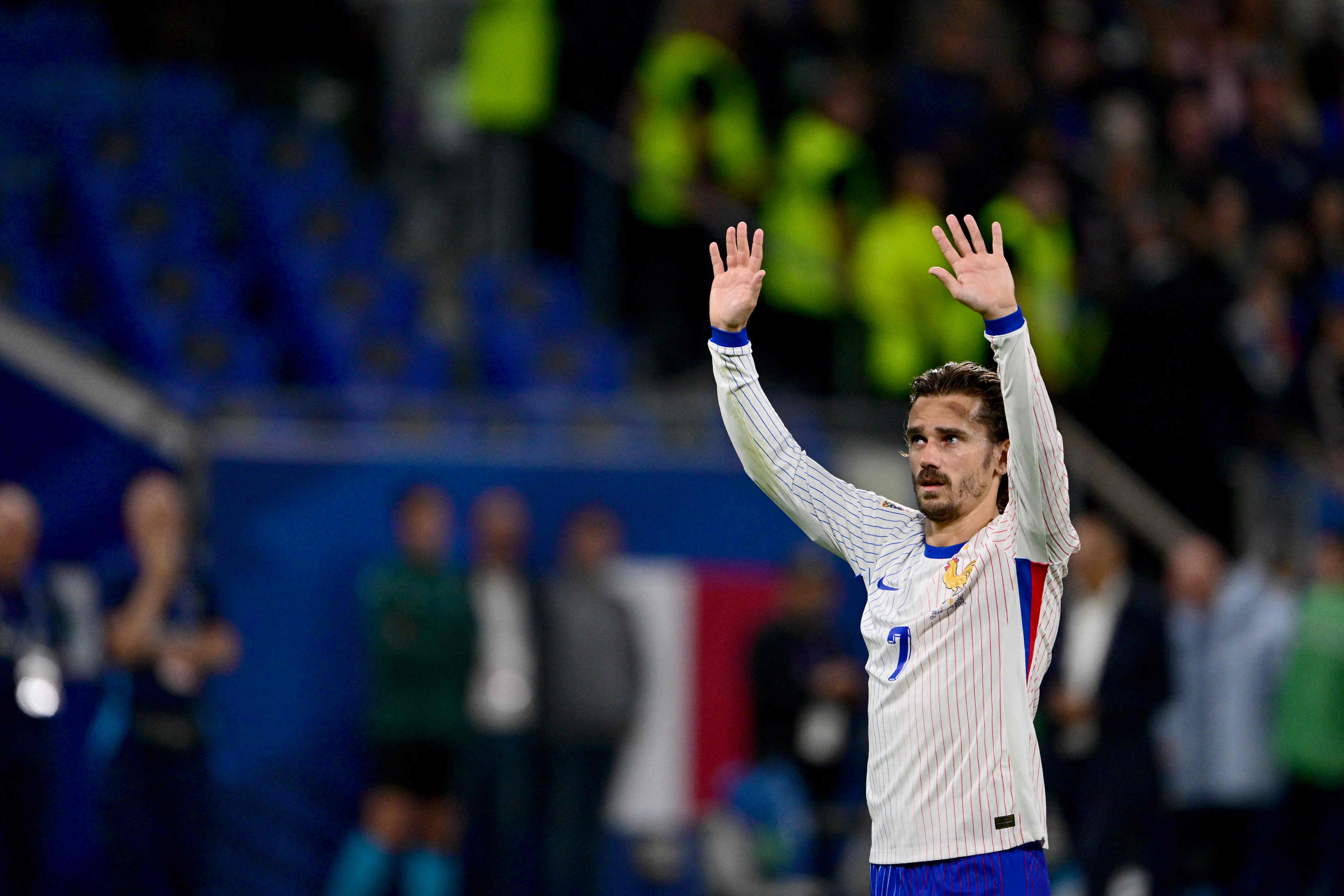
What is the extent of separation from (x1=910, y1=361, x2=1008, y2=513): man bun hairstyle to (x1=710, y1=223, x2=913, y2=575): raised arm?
1.21 ft

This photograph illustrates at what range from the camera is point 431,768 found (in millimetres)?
9547

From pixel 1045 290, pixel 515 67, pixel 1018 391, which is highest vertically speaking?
pixel 515 67

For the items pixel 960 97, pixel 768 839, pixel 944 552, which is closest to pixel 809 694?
pixel 768 839

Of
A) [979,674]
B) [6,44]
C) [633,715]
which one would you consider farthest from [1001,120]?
[979,674]

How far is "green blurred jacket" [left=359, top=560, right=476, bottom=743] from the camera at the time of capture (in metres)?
9.43

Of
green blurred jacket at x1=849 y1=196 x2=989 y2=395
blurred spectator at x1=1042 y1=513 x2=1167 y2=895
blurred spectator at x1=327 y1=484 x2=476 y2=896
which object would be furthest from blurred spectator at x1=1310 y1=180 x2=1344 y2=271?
blurred spectator at x1=327 y1=484 x2=476 y2=896

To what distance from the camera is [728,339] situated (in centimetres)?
448

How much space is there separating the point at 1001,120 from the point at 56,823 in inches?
284

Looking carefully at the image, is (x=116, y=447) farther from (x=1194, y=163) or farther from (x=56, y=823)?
(x=1194, y=163)

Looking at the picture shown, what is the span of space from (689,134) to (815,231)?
1.02 m

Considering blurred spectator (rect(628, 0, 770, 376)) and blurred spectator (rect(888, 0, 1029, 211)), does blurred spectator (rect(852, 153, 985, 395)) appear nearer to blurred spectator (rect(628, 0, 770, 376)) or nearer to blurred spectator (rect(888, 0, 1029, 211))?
blurred spectator (rect(888, 0, 1029, 211))

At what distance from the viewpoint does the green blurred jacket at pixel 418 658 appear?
943 centimetres

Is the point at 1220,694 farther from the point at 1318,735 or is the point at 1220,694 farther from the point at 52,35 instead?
the point at 52,35

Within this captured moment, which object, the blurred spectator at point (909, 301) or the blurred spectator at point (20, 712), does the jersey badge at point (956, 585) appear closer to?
the blurred spectator at point (20, 712)
